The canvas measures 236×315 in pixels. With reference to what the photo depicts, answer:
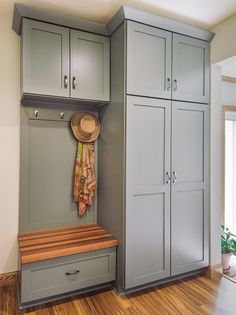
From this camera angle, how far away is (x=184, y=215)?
2432 millimetres

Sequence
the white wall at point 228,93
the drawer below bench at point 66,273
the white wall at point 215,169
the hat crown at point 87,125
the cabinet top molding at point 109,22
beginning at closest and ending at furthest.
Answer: the drawer below bench at point 66,273, the cabinet top molding at point 109,22, the hat crown at point 87,125, the white wall at point 215,169, the white wall at point 228,93

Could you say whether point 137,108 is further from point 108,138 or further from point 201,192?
point 201,192

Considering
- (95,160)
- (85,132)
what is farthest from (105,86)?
(95,160)

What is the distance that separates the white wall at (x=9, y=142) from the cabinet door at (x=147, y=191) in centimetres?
110

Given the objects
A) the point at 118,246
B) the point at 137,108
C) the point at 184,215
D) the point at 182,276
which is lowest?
the point at 182,276

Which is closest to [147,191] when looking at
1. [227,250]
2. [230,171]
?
[227,250]

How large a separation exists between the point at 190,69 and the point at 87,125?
117 cm

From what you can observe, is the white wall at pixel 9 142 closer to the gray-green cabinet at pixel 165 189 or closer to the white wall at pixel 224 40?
the gray-green cabinet at pixel 165 189

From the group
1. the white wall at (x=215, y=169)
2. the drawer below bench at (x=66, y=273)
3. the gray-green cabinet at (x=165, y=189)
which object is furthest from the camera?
the white wall at (x=215, y=169)

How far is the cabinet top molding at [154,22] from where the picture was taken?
2084 mm

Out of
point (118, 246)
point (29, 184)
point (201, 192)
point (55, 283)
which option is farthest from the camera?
point (201, 192)

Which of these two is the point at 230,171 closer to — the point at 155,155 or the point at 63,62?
the point at 155,155

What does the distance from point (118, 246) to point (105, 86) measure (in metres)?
1.50

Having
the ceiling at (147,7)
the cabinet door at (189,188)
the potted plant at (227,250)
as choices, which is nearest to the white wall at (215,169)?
the cabinet door at (189,188)
